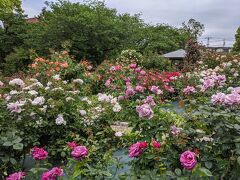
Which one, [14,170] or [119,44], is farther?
[119,44]

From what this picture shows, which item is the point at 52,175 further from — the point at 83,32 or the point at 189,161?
the point at 83,32

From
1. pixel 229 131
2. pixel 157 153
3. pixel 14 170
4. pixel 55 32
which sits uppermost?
pixel 55 32

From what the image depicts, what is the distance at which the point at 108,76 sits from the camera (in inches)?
369

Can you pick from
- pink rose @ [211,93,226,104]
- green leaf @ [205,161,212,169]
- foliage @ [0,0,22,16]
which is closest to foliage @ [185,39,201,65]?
foliage @ [0,0,22,16]

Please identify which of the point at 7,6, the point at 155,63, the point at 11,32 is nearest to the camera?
the point at 155,63

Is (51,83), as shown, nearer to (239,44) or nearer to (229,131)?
(229,131)

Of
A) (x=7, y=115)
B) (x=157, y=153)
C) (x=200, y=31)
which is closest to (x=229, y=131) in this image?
(x=157, y=153)

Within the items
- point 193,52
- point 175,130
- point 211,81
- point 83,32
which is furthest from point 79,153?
point 83,32

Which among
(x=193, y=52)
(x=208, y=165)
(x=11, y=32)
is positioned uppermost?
(x=11, y=32)

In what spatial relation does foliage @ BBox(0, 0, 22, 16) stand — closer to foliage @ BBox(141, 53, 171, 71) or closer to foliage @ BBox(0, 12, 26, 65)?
foliage @ BBox(0, 12, 26, 65)

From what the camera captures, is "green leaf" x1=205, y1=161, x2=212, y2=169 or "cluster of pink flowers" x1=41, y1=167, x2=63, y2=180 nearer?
"cluster of pink flowers" x1=41, y1=167, x2=63, y2=180

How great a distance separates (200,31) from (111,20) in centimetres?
1893

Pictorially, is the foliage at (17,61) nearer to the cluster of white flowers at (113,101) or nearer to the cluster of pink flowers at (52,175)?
the cluster of white flowers at (113,101)

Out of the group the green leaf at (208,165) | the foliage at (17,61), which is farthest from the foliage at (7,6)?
the green leaf at (208,165)
